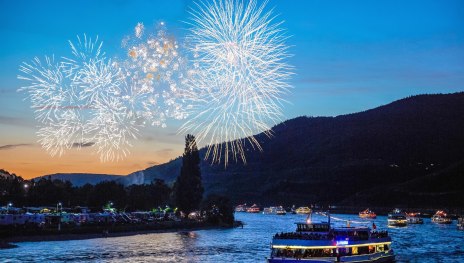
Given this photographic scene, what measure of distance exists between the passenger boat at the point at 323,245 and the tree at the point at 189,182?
76158 mm

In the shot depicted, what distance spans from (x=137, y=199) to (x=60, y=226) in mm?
70629

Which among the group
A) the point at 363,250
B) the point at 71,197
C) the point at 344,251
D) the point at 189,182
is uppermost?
the point at 189,182

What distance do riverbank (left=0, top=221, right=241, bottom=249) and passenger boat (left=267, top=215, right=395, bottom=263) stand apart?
4424 cm

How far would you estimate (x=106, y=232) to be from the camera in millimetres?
113188

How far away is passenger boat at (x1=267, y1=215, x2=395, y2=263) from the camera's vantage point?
6319 cm

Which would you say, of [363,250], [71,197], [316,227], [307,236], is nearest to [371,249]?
[363,250]

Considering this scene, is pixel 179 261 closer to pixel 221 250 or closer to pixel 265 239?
pixel 221 250

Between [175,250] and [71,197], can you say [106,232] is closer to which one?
[175,250]

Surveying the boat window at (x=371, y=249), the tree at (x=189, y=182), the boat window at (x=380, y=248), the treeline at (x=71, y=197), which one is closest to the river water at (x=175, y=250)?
the boat window at (x=380, y=248)

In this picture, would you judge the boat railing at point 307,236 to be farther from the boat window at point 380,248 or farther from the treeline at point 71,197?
the treeline at point 71,197

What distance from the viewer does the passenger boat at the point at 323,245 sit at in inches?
2488

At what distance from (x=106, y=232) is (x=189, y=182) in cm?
3436

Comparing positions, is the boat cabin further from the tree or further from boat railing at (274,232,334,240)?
the tree

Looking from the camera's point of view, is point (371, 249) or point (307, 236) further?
point (371, 249)
